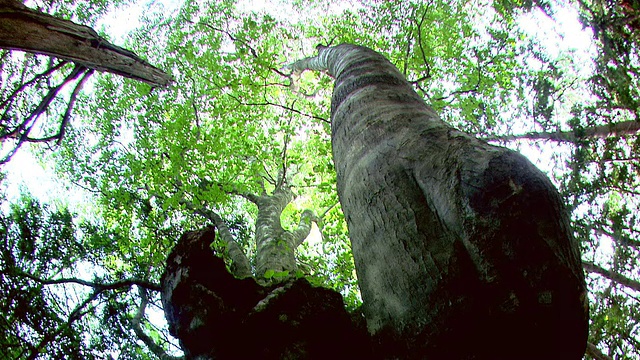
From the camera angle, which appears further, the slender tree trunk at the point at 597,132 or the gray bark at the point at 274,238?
the slender tree trunk at the point at 597,132

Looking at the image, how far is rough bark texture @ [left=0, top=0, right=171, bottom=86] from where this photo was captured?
304cm

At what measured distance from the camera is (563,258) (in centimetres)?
95

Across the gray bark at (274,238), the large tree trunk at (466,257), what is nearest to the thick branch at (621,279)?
the gray bark at (274,238)

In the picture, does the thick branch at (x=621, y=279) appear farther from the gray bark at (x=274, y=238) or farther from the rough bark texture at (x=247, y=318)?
the rough bark texture at (x=247, y=318)

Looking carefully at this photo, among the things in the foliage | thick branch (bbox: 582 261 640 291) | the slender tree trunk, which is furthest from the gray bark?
the slender tree trunk

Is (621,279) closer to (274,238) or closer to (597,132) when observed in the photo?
(597,132)

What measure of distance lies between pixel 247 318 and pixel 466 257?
2.83 ft

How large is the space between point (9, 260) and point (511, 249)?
160 inches

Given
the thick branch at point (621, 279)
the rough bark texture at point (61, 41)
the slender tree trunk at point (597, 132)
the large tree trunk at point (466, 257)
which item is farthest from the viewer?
the slender tree trunk at point (597, 132)

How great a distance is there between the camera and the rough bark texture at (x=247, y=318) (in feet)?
4.40

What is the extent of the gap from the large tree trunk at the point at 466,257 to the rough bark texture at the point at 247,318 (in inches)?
8.1

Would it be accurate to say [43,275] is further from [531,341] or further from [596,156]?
[596,156]

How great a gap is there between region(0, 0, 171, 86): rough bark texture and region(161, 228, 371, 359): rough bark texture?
2.93 metres

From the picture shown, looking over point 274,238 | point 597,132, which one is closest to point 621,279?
point 597,132
